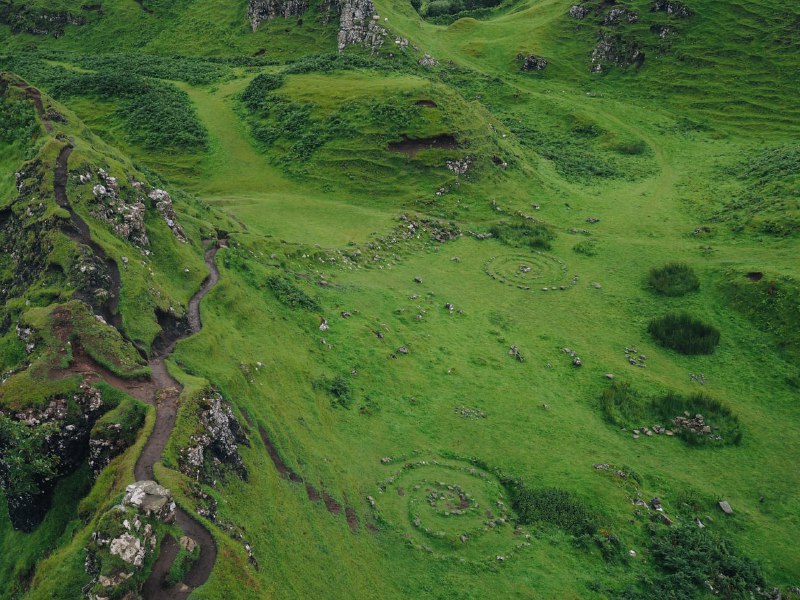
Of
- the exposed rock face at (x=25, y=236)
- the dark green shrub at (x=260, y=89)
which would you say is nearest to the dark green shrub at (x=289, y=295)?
the exposed rock face at (x=25, y=236)

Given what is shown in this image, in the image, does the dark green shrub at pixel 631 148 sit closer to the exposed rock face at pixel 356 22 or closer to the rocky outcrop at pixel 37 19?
the exposed rock face at pixel 356 22

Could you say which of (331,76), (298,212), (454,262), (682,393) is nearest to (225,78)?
(331,76)

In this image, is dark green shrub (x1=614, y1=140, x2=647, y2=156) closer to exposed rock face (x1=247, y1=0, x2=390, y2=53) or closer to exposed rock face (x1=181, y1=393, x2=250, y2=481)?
exposed rock face (x1=247, y1=0, x2=390, y2=53)

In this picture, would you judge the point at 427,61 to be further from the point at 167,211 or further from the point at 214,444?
the point at 214,444

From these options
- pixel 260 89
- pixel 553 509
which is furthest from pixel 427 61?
pixel 553 509

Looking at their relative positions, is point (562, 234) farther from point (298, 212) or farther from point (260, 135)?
point (260, 135)

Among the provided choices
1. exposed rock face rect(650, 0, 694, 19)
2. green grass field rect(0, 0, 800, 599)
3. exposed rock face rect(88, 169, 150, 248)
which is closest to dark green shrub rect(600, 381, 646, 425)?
green grass field rect(0, 0, 800, 599)
